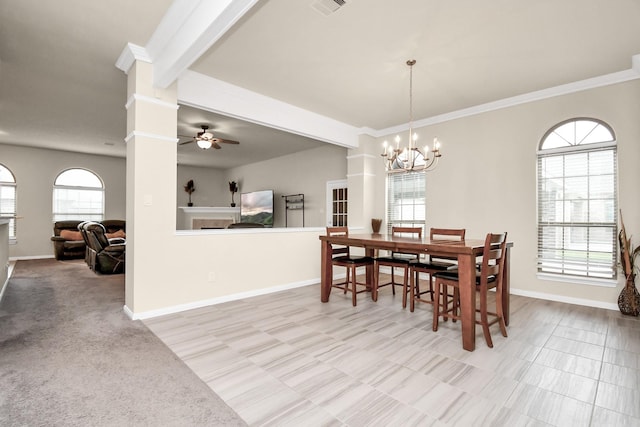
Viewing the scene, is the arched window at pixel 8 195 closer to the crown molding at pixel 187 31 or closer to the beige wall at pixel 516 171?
the crown molding at pixel 187 31

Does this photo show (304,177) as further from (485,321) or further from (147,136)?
(485,321)

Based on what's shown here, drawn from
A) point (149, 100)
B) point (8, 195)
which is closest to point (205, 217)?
point (8, 195)

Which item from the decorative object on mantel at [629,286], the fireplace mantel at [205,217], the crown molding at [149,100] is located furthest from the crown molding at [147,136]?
the fireplace mantel at [205,217]

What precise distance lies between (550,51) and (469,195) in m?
2.15

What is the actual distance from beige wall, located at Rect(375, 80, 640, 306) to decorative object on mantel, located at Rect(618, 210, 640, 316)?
0.18 metres

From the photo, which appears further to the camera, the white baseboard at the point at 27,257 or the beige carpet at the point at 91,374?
the white baseboard at the point at 27,257

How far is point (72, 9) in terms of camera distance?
2.54m

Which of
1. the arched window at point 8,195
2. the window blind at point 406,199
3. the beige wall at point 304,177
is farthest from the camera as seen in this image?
the arched window at point 8,195

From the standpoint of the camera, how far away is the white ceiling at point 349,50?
101 inches

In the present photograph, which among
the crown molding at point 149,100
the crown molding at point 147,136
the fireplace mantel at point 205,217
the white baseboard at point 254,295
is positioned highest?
the crown molding at point 149,100

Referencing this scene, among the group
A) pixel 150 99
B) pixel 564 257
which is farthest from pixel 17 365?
pixel 564 257

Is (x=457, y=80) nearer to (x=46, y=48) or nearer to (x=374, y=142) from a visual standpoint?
(x=374, y=142)

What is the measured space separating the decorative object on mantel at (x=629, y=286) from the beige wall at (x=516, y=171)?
175 millimetres

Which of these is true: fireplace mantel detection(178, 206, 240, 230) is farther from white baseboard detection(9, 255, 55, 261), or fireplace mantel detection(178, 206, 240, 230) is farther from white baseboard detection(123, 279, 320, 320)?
white baseboard detection(123, 279, 320, 320)
